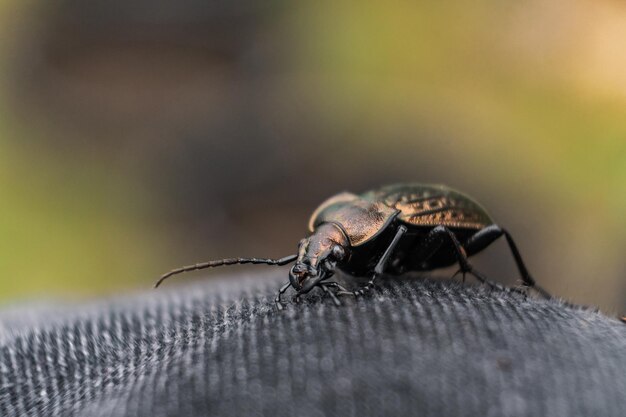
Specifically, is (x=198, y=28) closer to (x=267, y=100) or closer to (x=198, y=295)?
(x=267, y=100)

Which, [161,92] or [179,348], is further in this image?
[161,92]

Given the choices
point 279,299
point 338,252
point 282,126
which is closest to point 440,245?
point 338,252

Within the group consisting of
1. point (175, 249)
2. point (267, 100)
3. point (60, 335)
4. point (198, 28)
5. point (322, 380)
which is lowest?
point (175, 249)

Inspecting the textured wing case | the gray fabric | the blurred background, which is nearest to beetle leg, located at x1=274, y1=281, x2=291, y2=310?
the gray fabric

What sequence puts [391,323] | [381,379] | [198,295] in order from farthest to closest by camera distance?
1. [198,295]
2. [391,323]
3. [381,379]

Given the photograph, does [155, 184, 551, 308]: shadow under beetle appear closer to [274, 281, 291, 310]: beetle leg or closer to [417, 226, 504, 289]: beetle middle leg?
[417, 226, 504, 289]: beetle middle leg

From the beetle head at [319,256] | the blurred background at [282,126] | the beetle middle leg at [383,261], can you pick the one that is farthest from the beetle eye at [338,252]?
the blurred background at [282,126]

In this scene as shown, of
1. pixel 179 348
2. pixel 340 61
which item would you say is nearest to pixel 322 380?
pixel 179 348
